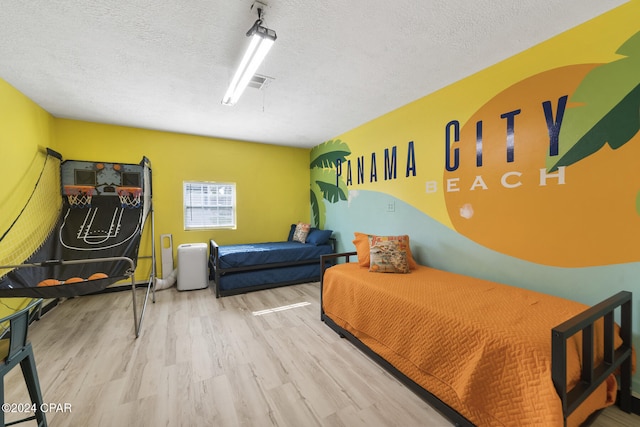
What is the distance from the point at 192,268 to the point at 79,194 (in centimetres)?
177

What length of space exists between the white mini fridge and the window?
26.3 inches

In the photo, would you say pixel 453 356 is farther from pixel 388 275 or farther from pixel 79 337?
pixel 79 337

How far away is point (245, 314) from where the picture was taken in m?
3.13

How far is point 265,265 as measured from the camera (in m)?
4.00

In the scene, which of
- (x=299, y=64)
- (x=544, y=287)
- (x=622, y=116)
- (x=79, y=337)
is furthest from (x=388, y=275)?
(x=79, y=337)

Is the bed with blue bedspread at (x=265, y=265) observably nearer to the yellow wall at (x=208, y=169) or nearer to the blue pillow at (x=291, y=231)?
the blue pillow at (x=291, y=231)

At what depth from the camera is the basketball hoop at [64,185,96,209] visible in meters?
3.40

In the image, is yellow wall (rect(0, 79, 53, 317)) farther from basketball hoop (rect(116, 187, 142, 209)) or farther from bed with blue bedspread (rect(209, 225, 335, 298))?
bed with blue bedspread (rect(209, 225, 335, 298))

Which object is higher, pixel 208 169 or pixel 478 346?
pixel 208 169

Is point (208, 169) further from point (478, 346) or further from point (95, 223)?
point (478, 346)

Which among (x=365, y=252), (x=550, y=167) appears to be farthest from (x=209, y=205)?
(x=550, y=167)

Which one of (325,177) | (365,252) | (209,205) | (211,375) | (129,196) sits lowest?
(211,375)

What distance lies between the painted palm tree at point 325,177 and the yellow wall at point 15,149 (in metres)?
4.02

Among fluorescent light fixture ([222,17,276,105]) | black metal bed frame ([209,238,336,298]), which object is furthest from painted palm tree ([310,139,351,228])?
fluorescent light fixture ([222,17,276,105])
